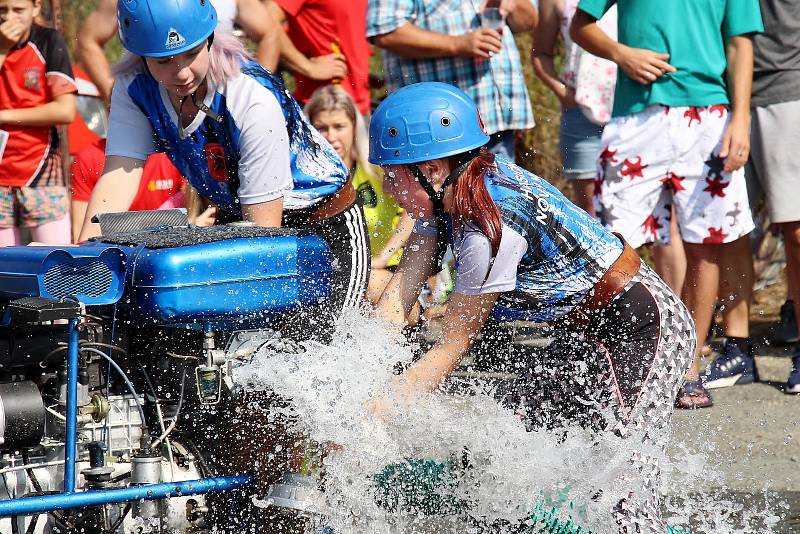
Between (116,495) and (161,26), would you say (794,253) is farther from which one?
(116,495)

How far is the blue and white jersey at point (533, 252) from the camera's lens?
3.37 metres

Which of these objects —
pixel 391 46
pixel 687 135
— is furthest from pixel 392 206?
pixel 687 135

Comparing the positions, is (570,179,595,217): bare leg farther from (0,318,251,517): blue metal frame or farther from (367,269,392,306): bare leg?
(0,318,251,517): blue metal frame

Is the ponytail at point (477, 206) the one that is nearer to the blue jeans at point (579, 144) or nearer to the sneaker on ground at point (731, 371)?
the sneaker on ground at point (731, 371)

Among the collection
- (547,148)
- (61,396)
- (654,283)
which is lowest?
(547,148)

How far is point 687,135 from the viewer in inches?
214

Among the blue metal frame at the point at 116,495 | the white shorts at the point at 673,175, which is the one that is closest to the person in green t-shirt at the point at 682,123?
the white shorts at the point at 673,175

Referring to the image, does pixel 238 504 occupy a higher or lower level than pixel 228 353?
lower

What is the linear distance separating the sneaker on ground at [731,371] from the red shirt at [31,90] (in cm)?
350

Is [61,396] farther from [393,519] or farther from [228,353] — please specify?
[393,519]

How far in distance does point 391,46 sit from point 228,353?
9.66ft

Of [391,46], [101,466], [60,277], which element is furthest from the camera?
[391,46]

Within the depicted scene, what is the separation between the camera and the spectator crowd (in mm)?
5469

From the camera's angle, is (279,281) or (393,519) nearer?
(279,281)
